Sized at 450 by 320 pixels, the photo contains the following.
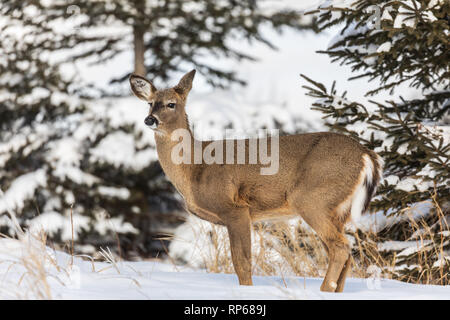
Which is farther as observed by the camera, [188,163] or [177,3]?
[177,3]

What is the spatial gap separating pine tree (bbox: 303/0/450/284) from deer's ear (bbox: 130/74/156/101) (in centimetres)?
167

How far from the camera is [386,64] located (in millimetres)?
6266

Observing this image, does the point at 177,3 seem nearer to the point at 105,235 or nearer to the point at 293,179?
the point at 105,235

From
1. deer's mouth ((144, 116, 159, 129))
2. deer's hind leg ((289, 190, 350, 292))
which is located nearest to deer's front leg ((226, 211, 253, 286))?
deer's hind leg ((289, 190, 350, 292))

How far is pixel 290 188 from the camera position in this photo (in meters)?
4.03

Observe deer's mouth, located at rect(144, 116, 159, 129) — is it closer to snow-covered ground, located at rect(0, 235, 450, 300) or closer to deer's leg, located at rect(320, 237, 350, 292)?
snow-covered ground, located at rect(0, 235, 450, 300)

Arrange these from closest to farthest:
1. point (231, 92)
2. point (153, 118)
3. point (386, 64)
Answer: point (153, 118), point (386, 64), point (231, 92)

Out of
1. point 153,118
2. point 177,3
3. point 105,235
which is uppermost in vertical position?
point 153,118

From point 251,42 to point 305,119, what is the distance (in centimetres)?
218

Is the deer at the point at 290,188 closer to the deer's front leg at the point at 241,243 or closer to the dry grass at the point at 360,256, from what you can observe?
the deer's front leg at the point at 241,243

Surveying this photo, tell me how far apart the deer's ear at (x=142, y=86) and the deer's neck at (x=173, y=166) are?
350 mm

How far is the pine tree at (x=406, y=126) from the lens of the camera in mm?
5180
